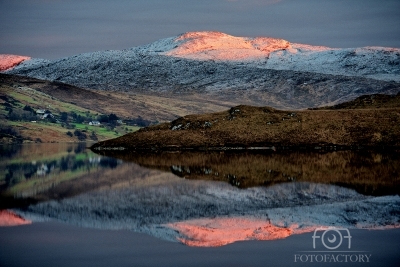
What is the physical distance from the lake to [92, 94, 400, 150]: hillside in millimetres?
38232

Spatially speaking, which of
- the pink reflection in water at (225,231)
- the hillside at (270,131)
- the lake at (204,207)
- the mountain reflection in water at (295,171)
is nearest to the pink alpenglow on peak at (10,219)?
the lake at (204,207)

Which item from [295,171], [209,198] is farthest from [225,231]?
[295,171]

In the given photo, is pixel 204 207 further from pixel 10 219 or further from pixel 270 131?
pixel 270 131

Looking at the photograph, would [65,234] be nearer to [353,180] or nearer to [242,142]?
[353,180]

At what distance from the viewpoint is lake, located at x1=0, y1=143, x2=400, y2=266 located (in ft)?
82.5

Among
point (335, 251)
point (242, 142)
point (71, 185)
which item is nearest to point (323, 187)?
point (71, 185)

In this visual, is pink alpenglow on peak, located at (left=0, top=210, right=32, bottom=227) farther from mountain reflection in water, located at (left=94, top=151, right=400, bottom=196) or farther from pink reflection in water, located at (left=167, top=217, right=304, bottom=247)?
mountain reflection in water, located at (left=94, top=151, right=400, bottom=196)

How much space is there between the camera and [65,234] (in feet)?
86.9

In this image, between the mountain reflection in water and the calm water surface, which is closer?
the calm water surface

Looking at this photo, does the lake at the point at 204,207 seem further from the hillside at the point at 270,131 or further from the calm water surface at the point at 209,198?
the hillside at the point at 270,131

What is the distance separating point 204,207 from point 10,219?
8.69 m

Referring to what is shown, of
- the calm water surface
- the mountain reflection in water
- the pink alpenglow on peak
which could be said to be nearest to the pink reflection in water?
the calm water surface

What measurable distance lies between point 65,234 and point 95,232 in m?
1.11

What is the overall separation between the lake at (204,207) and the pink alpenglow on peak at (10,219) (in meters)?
0.04
